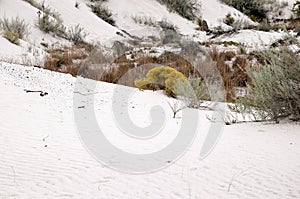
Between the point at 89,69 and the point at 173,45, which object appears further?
the point at 173,45

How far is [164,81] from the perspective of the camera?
5367 millimetres

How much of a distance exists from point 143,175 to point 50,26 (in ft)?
31.6

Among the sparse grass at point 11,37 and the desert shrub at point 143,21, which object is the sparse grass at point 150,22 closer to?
the desert shrub at point 143,21

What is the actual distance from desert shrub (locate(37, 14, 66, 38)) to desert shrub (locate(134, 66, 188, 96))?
20.7ft

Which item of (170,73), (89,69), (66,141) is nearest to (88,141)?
(66,141)

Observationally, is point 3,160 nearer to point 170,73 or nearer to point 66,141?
point 66,141

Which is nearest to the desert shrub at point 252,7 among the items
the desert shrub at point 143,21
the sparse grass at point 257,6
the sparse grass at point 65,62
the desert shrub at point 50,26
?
the sparse grass at point 257,6

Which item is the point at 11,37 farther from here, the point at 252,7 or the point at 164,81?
the point at 252,7

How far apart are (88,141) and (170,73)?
9.69ft

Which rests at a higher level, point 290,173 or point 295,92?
point 295,92

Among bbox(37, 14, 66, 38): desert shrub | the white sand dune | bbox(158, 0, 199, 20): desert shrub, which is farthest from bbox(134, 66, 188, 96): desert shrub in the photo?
bbox(158, 0, 199, 20): desert shrub

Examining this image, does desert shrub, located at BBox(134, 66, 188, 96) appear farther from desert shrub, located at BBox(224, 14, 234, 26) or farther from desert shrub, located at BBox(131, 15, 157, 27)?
desert shrub, located at BBox(224, 14, 234, 26)

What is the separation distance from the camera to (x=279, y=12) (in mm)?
19312

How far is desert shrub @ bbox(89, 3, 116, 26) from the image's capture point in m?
14.2
